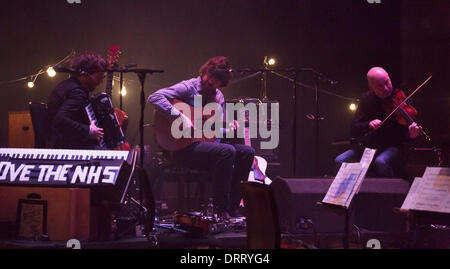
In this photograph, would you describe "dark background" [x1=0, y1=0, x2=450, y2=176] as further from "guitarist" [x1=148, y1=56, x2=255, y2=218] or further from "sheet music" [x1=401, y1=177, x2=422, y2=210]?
"sheet music" [x1=401, y1=177, x2=422, y2=210]

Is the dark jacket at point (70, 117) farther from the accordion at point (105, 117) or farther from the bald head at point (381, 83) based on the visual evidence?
the bald head at point (381, 83)

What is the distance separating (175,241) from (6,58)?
4.57 meters

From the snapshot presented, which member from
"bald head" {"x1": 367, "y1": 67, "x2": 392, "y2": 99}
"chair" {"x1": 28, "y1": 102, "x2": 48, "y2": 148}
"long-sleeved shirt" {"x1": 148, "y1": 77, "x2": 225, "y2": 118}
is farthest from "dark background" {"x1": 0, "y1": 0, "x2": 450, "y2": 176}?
"chair" {"x1": 28, "y1": 102, "x2": 48, "y2": 148}

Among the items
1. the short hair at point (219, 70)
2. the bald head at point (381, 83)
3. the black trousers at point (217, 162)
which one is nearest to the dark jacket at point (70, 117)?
the black trousers at point (217, 162)

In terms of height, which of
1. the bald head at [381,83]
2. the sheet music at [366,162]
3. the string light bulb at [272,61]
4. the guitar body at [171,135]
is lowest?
the sheet music at [366,162]

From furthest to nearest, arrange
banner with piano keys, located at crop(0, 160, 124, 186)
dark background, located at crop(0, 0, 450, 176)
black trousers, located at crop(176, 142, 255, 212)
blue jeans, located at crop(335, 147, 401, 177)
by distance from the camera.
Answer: dark background, located at crop(0, 0, 450, 176) < blue jeans, located at crop(335, 147, 401, 177) < black trousers, located at crop(176, 142, 255, 212) < banner with piano keys, located at crop(0, 160, 124, 186)

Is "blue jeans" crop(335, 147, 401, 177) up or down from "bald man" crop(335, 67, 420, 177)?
down

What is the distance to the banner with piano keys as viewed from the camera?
13.0ft

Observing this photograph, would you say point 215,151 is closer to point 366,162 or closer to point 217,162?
point 217,162

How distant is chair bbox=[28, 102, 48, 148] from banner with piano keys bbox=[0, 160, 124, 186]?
23.5 inches

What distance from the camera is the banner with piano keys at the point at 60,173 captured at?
395cm

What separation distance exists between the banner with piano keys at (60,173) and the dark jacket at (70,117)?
1.25 ft

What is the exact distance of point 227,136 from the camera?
16.9ft
